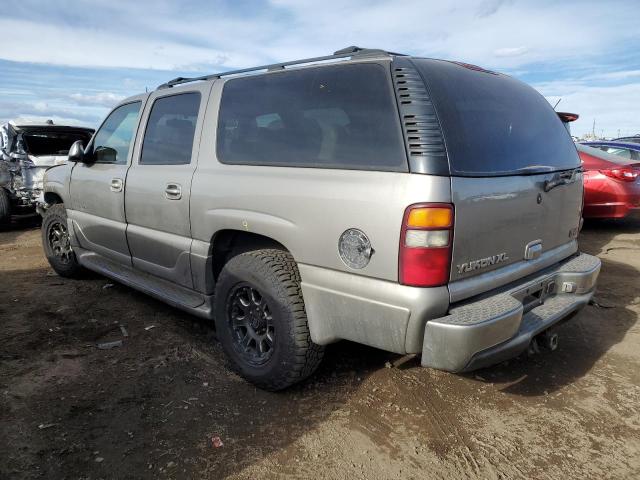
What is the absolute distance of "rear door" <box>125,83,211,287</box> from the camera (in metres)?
3.37

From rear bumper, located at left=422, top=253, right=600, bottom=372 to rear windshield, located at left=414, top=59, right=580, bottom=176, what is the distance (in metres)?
0.65

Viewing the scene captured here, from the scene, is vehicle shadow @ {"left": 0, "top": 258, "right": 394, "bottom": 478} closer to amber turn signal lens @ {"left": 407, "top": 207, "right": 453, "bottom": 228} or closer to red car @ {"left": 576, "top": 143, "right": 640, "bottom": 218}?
amber turn signal lens @ {"left": 407, "top": 207, "right": 453, "bottom": 228}

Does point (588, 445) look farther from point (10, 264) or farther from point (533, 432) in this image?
point (10, 264)

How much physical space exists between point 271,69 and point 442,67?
41.9 inches

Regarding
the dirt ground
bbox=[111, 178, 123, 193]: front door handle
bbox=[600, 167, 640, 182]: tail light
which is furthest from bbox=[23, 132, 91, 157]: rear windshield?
bbox=[600, 167, 640, 182]: tail light

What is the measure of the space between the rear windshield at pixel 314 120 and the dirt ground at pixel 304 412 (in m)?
1.41

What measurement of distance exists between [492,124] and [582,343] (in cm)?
207

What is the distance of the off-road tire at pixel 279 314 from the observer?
2703mm

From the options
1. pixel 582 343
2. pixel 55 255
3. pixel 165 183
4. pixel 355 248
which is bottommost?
pixel 582 343

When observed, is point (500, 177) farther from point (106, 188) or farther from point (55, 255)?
point (55, 255)

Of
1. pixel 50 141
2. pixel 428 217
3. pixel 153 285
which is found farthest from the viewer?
pixel 50 141

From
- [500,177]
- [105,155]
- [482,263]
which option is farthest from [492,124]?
[105,155]

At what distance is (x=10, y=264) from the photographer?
6.00m

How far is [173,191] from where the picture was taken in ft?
11.1
